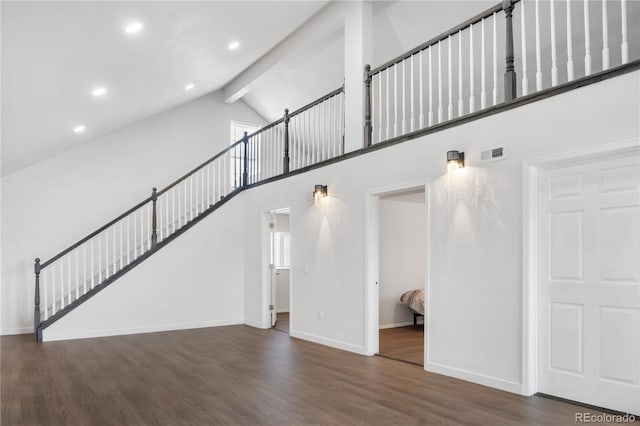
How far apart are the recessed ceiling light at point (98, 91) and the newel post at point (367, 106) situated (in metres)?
3.40

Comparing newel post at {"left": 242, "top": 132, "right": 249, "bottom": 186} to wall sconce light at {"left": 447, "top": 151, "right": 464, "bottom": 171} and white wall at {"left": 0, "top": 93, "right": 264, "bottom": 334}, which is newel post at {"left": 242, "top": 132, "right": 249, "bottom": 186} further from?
wall sconce light at {"left": 447, "top": 151, "right": 464, "bottom": 171}

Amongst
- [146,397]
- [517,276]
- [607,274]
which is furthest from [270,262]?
[607,274]

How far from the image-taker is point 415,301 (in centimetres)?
790

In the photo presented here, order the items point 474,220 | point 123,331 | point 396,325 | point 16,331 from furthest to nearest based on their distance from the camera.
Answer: point 396,325
point 16,331
point 123,331
point 474,220

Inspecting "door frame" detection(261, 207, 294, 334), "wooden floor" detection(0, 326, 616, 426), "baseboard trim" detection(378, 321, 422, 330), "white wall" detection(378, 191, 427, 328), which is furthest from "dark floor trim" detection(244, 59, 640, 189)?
"baseboard trim" detection(378, 321, 422, 330)

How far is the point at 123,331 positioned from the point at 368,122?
5.08 metres

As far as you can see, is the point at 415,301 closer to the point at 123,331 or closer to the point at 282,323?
the point at 282,323

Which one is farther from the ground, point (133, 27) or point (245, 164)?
point (133, 27)

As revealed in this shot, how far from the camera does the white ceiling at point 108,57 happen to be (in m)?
3.97

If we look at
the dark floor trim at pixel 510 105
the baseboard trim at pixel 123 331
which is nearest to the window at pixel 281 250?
the baseboard trim at pixel 123 331

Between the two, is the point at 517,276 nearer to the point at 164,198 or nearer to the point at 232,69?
the point at 232,69

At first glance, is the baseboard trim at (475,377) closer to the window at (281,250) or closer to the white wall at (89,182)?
the window at (281,250)

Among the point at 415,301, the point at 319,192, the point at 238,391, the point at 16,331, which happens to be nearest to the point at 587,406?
the point at 238,391

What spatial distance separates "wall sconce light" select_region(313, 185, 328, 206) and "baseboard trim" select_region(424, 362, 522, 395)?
2.74m
